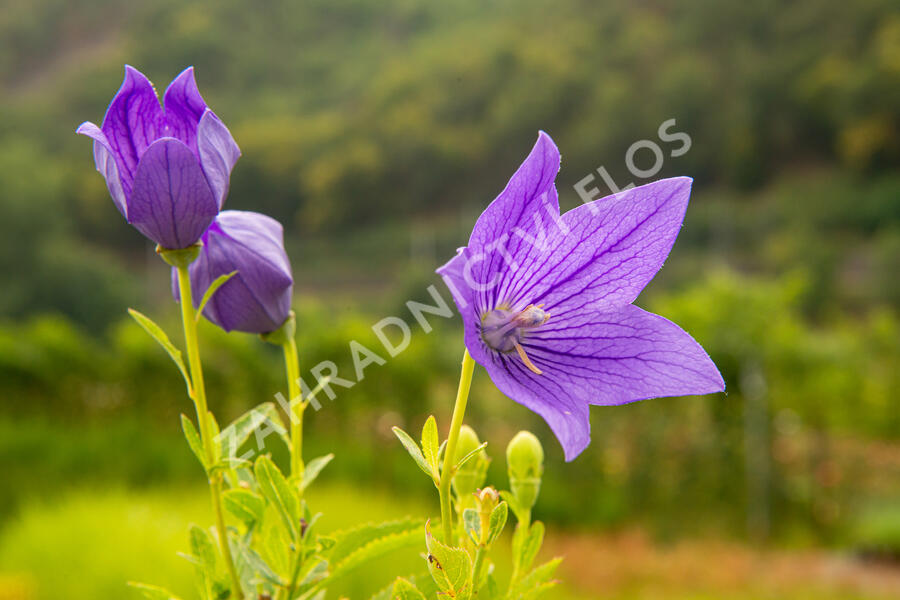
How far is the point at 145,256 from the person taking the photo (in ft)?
28.0

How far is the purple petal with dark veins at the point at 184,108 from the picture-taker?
36 centimetres

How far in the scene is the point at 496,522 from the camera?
12.4 inches

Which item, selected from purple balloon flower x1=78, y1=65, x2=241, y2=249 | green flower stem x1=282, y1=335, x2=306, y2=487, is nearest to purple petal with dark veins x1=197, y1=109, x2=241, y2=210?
purple balloon flower x1=78, y1=65, x2=241, y2=249

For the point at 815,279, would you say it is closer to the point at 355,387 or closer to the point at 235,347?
the point at 355,387

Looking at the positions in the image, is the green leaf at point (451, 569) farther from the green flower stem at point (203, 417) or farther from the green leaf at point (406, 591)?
the green flower stem at point (203, 417)

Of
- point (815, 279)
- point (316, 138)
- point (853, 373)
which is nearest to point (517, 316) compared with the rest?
point (853, 373)

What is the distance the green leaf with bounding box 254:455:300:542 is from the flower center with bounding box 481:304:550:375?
0.12 metres

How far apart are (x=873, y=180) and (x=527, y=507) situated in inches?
353

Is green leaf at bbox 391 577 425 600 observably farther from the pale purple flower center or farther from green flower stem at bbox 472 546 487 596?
the pale purple flower center

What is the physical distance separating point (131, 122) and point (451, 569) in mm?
250

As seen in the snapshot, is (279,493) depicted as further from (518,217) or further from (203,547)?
(518,217)

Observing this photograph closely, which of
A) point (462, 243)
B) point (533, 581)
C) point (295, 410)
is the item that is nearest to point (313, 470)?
point (295, 410)

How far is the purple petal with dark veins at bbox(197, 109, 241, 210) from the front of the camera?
347 mm

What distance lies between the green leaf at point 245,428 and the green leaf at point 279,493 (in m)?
0.04
